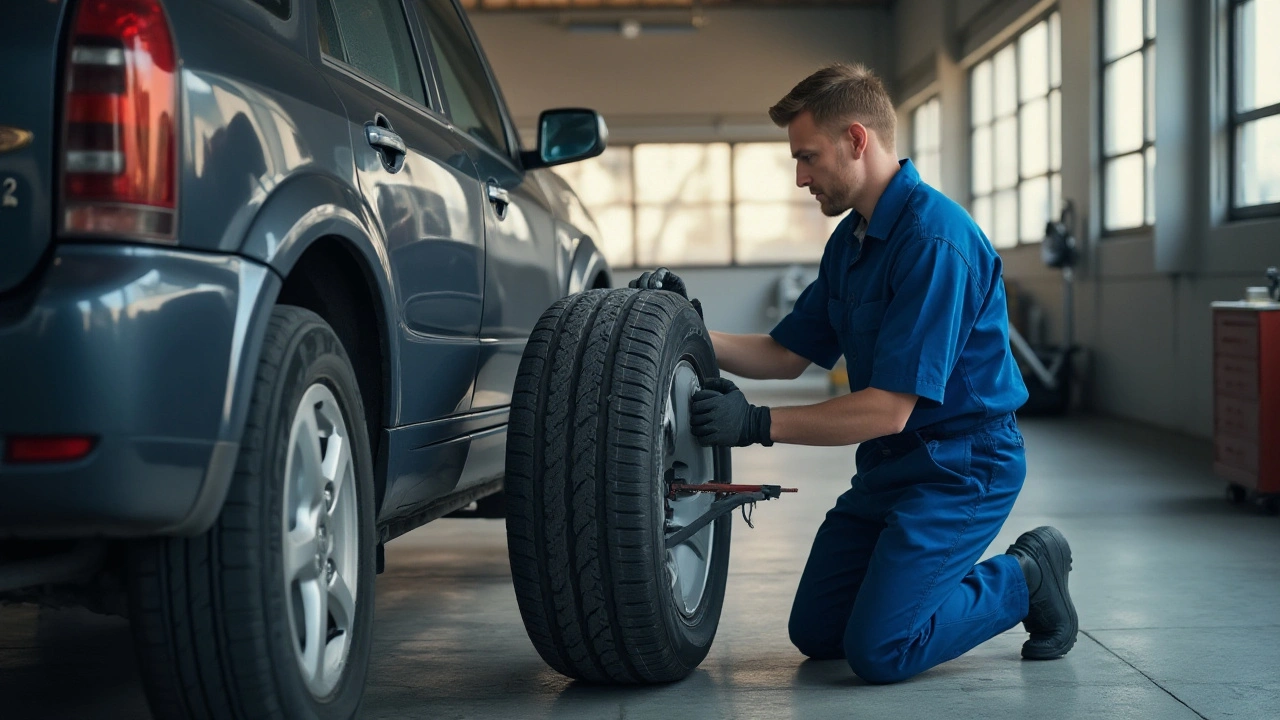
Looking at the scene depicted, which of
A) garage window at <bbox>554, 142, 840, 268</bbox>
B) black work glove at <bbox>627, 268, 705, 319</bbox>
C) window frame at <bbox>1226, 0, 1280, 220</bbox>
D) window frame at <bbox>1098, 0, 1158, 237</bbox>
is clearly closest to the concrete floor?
black work glove at <bbox>627, 268, 705, 319</bbox>

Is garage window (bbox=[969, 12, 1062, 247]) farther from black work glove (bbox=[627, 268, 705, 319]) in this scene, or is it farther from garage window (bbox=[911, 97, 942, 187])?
black work glove (bbox=[627, 268, 705, 319])

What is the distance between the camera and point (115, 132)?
1.40m

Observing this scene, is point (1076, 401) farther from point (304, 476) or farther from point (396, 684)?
point (304, 476)

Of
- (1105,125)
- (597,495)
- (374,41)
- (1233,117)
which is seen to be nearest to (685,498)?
(597,495)

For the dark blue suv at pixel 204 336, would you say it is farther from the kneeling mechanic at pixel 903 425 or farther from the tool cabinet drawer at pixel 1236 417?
the tool cabinet drawer at pixel 1236 417

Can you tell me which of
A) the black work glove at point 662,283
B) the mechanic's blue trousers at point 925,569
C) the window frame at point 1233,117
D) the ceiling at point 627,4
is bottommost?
the mechanic's blue trousers at point 925,569

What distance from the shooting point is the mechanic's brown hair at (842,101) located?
8.74ft

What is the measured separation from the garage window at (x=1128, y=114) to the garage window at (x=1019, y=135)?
0.84 meters

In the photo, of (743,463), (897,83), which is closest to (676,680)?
(743,463)

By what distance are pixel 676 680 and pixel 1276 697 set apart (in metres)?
1.11

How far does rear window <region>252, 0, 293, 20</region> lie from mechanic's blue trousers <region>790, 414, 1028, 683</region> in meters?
1.47

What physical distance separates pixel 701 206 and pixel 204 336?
652 inches

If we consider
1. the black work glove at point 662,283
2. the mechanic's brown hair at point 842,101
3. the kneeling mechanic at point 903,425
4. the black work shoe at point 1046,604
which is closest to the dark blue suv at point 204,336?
the black work glove at point 662,283

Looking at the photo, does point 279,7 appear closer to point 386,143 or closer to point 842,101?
point 386,143
